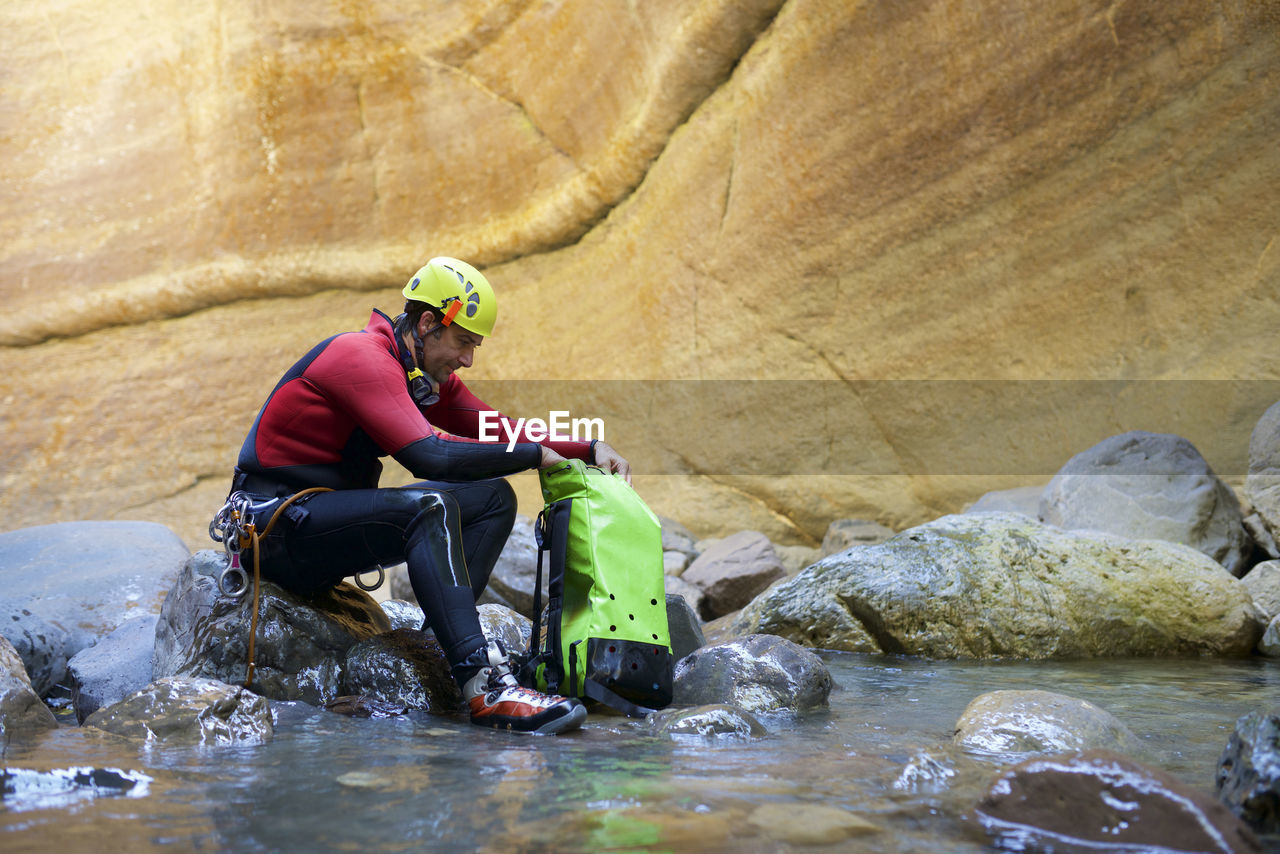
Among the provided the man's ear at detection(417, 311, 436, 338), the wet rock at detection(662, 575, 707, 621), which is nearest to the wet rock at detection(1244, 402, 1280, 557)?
the wet rock at detection(662, 575, 707, 621)

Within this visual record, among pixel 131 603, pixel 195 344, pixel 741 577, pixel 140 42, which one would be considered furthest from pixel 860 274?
pixel 140 42

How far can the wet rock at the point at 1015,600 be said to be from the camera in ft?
16.3

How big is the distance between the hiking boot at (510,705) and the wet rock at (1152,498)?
4.10m

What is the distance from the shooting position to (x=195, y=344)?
1071cm

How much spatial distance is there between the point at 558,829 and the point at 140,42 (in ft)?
36.5

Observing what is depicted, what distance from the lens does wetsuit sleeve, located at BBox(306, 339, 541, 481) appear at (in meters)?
3.26

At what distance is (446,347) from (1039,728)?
2172 mm

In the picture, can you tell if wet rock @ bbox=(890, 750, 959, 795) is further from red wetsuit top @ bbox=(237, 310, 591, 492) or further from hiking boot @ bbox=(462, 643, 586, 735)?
red wetsuit top @ bbox=(237, 310, 591, 492)

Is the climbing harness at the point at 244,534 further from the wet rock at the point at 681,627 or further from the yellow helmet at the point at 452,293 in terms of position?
the wet rock at the point at 681,627

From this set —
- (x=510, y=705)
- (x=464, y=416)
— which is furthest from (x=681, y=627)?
(x=510, y=705)

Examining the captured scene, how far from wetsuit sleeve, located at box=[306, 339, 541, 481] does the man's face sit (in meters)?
0.26

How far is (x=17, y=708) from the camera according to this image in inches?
113

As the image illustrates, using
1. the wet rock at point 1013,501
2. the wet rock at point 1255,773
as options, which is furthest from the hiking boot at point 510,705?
the wet rock at point 1013,501

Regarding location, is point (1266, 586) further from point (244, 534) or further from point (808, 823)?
point (244, 534)
